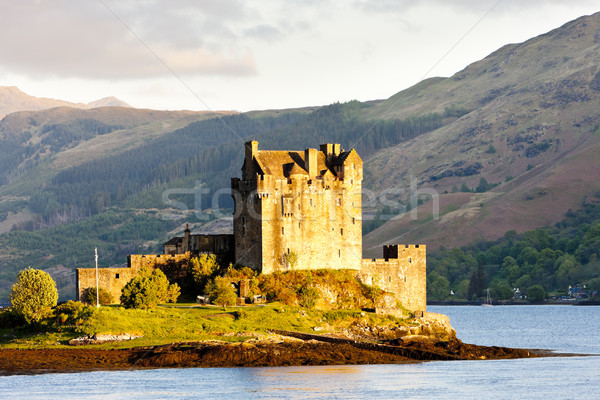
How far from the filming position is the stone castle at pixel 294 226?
10481 cm

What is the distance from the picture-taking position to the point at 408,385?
80.4 m

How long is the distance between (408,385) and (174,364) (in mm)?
20280

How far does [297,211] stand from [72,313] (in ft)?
82.8

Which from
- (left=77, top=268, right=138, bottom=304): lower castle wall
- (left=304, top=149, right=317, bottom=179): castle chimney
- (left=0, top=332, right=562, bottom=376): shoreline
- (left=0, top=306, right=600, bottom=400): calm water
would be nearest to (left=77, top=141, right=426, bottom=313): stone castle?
(left=304, top=149, right=317, bottom=179): castle chimney

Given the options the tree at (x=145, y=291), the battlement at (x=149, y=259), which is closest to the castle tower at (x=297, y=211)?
the battlement at (x=149, y=259)

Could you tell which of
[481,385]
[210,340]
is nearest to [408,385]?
[481,385]

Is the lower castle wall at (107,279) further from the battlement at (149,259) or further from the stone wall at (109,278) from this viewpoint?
the battlement at (149,259)

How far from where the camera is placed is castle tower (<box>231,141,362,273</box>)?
344 ft

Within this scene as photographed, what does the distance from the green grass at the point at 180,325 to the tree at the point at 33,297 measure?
140cm

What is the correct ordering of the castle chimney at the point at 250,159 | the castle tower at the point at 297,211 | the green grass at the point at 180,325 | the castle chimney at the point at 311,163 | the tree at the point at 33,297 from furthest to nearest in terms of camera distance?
the castle chimney at the point at 311,163, the castle chimney at the point at 250,159, the castle tower at the point at 297,211, the tree at the point at 33,297, the green grass at the point at 180,325

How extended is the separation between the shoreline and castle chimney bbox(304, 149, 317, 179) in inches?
804

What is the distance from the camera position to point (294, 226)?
105625mm

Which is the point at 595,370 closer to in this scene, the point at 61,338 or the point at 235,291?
the point at 235,291

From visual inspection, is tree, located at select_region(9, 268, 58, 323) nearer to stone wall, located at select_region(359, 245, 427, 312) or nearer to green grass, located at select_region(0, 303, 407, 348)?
green grass, located at select_region(0, 303, 407, 348)
